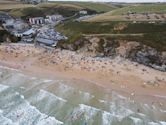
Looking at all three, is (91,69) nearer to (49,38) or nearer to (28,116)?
(28,116)

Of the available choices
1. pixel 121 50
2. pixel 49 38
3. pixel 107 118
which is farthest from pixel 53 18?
pixel 107 118

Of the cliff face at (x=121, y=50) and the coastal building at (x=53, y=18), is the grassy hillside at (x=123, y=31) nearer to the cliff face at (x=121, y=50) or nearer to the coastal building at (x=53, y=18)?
the cliff face at (x=121, y=50)

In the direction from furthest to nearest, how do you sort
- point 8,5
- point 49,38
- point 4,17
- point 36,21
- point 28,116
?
point 8,5 < point 36,21 < point 4,17 < point 49,38 < point 28,116

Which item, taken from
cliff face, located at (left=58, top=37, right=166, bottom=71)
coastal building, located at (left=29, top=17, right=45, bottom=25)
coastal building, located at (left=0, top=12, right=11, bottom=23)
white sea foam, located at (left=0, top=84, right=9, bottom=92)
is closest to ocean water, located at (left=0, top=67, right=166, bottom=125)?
white sea foam, located at (left=0, top=84, right=9, bottom=92)

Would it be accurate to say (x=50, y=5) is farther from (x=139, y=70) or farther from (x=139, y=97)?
(x=139, y=97)

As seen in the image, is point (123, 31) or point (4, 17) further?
point (4, 17)
